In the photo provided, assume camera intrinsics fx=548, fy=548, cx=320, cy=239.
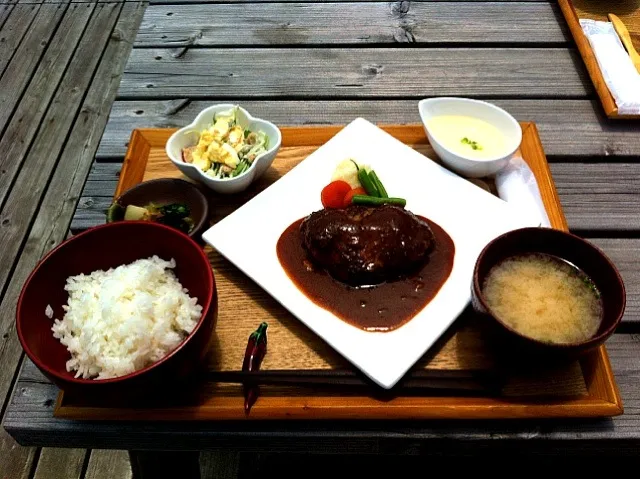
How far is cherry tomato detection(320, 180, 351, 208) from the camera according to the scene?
6.54 ft

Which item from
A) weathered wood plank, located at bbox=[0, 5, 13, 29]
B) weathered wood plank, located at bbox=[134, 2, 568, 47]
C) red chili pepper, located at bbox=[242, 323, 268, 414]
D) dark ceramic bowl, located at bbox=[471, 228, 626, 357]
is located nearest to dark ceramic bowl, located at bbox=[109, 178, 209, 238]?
red chili pepper, located at bbox=[242, 323, 268, 414]

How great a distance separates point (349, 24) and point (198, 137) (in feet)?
4.36

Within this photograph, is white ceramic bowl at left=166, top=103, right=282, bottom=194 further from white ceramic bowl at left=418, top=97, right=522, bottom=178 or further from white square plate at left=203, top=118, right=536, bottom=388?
white ceramic bowl at left=418, top=97, right=522, bottom=178

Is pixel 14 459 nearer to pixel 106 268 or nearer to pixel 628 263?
pixel 106 268

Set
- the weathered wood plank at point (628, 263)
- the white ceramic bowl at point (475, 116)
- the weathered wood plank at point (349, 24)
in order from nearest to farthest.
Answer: the weathered wood plank at point (628, 263) → the white ceramic bowl at point (475, 116) → the weathered wood plank at point (349, 24)

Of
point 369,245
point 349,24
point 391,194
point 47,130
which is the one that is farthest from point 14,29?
point 369,245

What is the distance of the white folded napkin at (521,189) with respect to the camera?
199 cm

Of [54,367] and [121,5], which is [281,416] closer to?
[54,367]

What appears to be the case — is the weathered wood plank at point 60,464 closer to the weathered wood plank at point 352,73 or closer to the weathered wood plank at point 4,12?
the weathered wood plank at point 352,73

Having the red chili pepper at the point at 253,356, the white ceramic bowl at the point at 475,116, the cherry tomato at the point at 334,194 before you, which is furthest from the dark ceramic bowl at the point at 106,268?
the white ceramic bowl at the point at 475,116

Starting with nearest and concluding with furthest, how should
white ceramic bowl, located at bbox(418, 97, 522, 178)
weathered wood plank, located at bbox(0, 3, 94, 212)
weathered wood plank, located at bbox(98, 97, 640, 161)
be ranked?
white ceramic bowl, located at bbox(418, 97, 522, 178) → weathered wood plank, located at bbox(98, 97, 640, 161) → weathered wood plank, located at bbox(0, 3, 94, 212)

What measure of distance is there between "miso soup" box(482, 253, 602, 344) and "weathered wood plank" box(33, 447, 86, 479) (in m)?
2.22

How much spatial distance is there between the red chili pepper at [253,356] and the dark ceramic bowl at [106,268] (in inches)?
5.5

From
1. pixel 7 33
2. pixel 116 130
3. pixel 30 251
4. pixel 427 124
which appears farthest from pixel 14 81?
pixel 427 124
